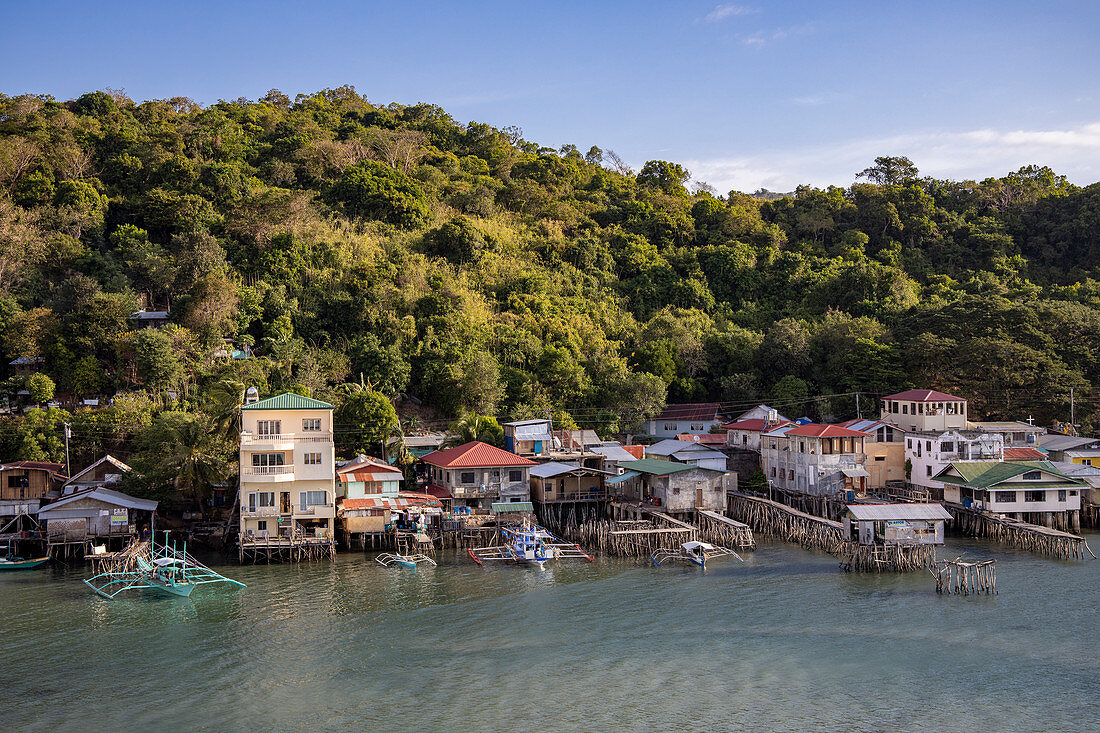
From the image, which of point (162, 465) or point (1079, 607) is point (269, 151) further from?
point (1079, 607)

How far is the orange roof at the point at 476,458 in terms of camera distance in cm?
4238

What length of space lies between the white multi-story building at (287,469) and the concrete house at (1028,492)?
3103 centimetres

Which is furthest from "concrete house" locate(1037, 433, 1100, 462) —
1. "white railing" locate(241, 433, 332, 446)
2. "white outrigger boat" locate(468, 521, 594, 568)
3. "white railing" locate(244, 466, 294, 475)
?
"white railing" locate(244, 466, 294, 475)

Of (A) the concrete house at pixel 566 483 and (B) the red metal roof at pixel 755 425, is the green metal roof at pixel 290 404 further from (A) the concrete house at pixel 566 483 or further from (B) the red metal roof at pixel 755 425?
(B) the red metal roof at pixel 755 425

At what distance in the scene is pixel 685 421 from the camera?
5906 centimetres

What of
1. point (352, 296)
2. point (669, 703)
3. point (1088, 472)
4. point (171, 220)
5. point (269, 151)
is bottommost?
point (669, 703)

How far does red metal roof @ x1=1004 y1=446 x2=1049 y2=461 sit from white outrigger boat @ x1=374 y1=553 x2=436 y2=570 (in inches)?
1251

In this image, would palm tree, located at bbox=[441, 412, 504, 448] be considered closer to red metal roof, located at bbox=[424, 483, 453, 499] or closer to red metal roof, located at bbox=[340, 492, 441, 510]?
red metal roof, located at bbox=[424, 483, 453, 499]

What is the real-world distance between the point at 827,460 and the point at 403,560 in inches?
916

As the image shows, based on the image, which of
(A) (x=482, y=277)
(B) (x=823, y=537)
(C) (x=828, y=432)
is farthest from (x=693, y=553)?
(A) (x=482, y=277)

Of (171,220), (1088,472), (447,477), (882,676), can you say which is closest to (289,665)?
(882,676)

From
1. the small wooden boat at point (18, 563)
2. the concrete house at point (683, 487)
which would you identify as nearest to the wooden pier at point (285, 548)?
the small wooden boat at point (18, 563)

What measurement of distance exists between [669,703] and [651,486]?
23.3m

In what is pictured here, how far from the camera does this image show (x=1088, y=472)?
143 feet
